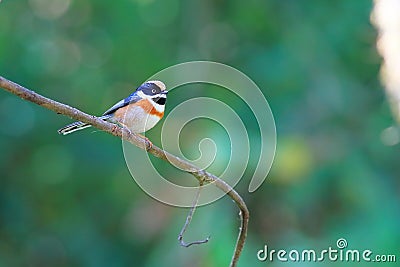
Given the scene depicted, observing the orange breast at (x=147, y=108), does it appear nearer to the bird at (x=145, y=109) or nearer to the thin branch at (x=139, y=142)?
the bird at (x=145, y=109)

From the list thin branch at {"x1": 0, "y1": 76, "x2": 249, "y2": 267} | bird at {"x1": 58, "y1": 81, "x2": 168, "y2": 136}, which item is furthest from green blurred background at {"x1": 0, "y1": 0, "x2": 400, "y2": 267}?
thin branch at {"x1": 0, "y1": 76, "x2": 249, "y2": 267}

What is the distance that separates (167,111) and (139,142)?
10.4ft

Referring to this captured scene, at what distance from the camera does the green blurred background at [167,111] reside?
4.66 metres

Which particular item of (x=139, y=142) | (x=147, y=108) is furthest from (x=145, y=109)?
(x=139, y=142)

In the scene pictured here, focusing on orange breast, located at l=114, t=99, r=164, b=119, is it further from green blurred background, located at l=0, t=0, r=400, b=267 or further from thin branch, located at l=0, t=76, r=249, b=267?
green blurred background, located at l=0, t=0, r=400, b=267

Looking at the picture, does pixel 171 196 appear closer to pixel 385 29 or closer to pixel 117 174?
pixel 117 174

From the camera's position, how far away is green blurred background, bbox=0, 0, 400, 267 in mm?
4660

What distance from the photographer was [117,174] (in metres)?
5.34

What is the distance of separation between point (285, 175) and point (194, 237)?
2.32 ft

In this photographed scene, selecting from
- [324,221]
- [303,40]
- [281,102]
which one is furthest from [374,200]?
[303,40]

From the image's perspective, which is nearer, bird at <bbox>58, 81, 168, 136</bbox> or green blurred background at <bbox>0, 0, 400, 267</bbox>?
bird at <bbox>58, 81, 168, 136</bbox>

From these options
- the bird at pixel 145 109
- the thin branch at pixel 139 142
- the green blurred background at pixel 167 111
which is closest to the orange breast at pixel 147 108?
the bird at pixel 145 109

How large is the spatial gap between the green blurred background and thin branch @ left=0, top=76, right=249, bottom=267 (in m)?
3.01

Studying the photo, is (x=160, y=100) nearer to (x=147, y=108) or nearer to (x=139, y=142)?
(x=147, y=108)
